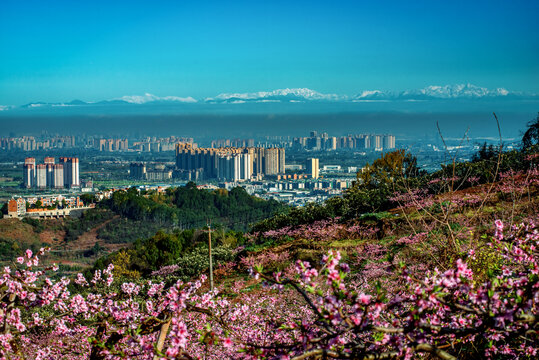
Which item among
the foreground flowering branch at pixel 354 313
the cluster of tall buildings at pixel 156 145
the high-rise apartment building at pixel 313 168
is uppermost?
the foreground flowering branch at pixel 354 313

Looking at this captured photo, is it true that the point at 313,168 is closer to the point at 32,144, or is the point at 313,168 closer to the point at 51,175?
the point at 51,175

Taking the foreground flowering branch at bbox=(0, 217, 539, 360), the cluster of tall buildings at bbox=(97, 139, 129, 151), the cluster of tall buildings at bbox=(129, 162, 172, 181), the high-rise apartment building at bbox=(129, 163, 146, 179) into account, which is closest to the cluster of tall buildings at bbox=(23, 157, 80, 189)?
the high-rise apartment building at bbox=(129, 163, 146, 179)

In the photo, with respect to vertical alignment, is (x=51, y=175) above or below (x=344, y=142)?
below

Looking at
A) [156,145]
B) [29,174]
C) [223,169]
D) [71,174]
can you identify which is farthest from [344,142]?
[29,174]

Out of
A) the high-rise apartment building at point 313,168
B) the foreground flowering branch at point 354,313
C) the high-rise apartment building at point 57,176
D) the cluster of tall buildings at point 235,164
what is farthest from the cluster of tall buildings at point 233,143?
the foreground flowering branch at point 354,313

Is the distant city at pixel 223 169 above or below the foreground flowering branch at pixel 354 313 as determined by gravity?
below

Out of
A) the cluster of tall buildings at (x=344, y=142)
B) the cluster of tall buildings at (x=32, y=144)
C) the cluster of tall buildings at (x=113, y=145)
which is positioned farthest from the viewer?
the cluster of tall buildings at (x=113, y=145)

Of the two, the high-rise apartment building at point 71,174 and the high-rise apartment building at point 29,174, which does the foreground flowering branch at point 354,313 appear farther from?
Result: the high-rise apartment building at point 71,174
